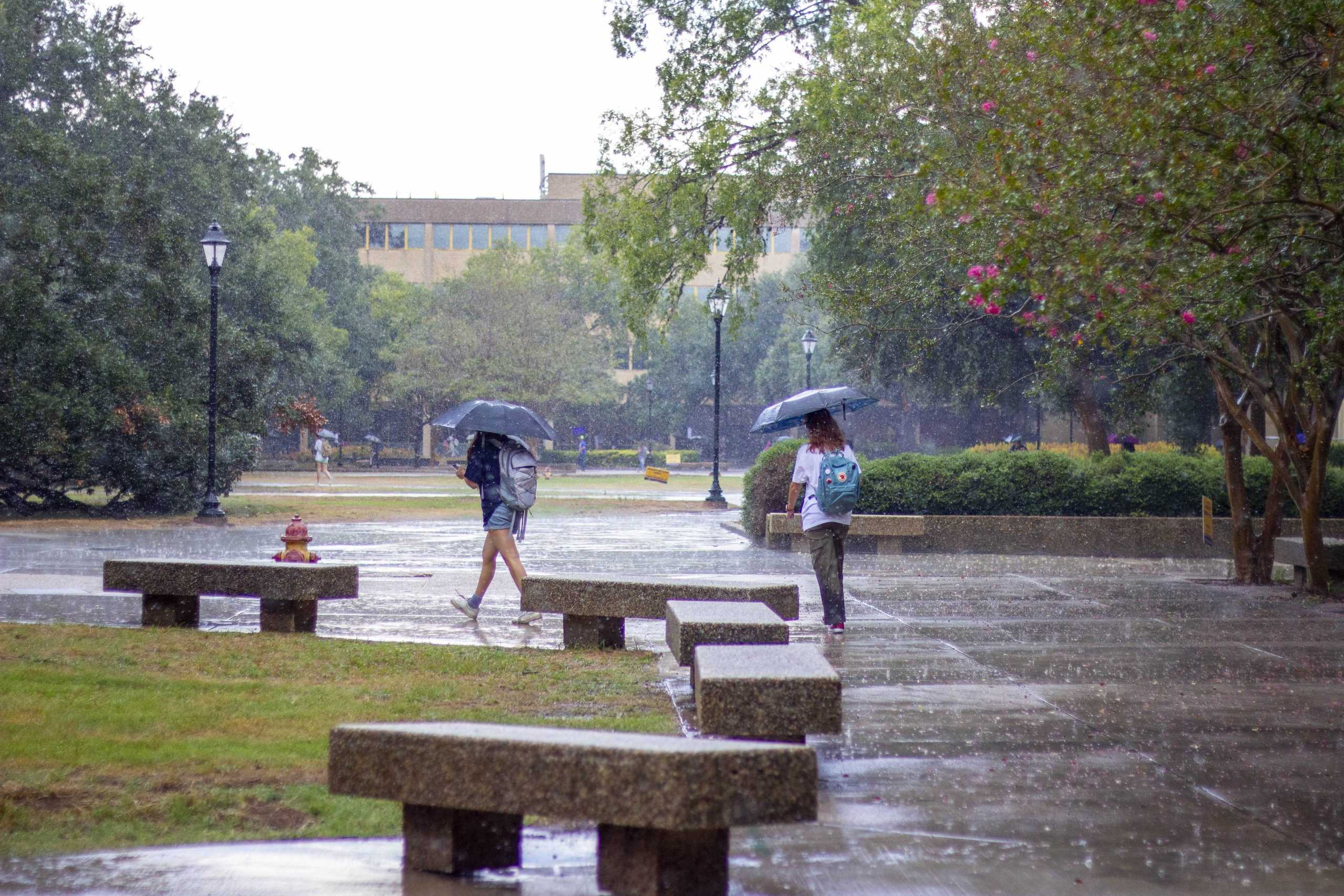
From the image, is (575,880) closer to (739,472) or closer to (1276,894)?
(1276,894)

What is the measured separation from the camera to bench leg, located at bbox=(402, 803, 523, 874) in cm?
422

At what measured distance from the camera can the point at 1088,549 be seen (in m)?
19.7

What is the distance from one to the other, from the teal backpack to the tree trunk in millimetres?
17863

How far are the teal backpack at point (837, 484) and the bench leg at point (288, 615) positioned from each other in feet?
13.1

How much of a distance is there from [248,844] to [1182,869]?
125 inches

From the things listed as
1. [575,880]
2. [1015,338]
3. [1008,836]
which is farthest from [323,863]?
[1015,338]

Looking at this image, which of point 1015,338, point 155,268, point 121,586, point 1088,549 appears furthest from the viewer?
point 1015,338

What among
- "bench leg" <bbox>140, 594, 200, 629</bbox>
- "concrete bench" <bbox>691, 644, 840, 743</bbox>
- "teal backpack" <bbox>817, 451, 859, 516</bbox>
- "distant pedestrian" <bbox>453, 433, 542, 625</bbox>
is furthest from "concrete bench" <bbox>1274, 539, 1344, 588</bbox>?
"bench leg" <bbox>140, 594, 200, 629</bbox>

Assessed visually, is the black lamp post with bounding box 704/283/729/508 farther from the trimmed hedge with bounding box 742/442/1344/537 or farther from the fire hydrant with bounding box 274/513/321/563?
the fire hydrant with bounding box 274/513/321/563

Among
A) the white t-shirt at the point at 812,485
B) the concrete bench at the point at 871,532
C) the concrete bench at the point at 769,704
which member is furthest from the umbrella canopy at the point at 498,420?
the concrete bench at the point at 871,532

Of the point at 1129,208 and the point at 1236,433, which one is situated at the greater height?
the point at 1129,208

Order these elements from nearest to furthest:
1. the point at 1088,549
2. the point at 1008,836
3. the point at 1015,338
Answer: the point at 1008,836 < the point at 1088,549 < the point at 1015,338

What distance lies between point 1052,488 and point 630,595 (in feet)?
41.6

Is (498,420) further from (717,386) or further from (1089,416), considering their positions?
(717,386)
